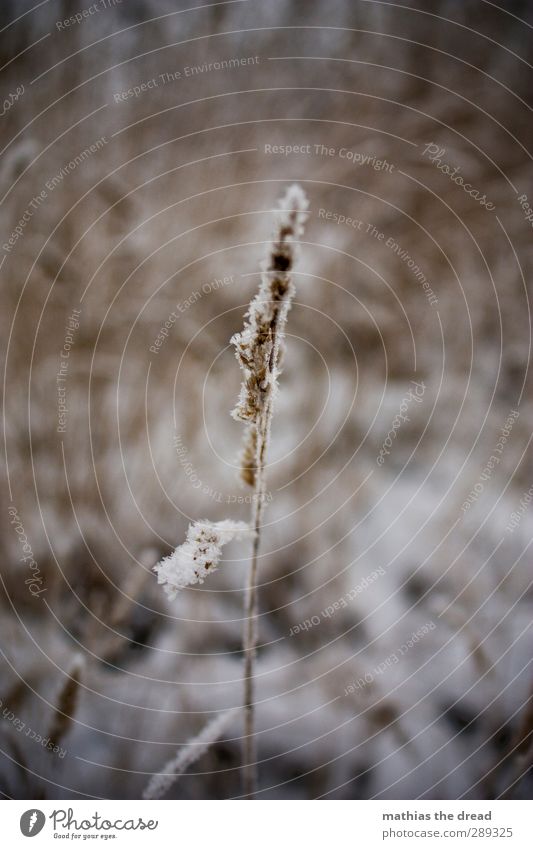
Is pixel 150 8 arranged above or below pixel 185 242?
above

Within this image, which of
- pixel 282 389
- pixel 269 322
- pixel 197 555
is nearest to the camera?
pixel 269 322

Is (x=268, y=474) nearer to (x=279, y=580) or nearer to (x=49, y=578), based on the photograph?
(x=279, y=580)

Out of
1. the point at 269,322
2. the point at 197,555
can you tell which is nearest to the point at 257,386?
the point at 269,322
